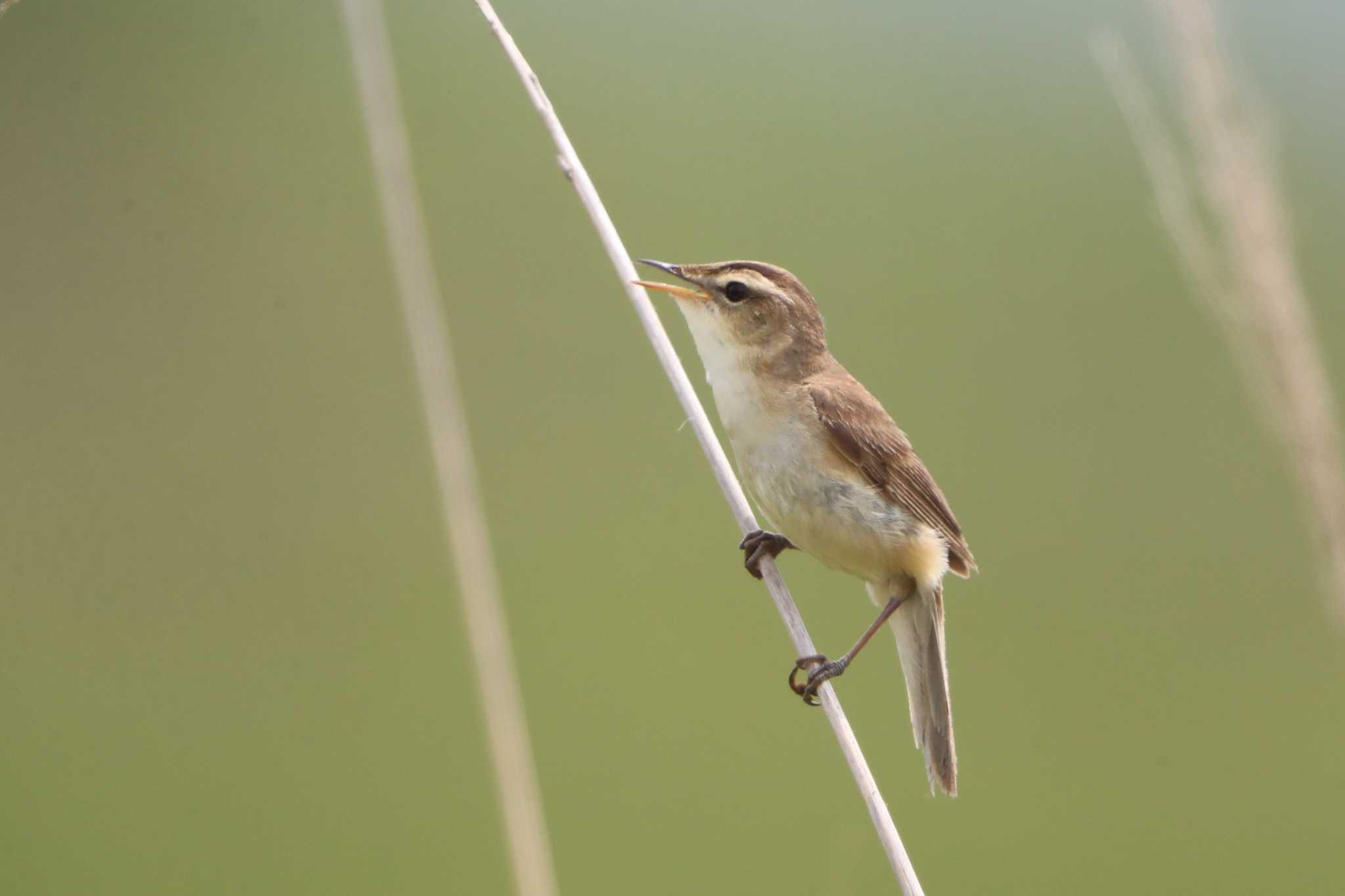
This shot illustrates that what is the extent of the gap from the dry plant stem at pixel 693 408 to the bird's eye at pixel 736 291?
19 cm

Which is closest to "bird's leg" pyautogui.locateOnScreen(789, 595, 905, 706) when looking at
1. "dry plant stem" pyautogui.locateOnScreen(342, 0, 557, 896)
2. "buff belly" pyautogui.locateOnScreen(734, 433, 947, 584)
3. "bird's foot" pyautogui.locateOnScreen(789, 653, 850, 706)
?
"bird's foot" pyautogui.locateOnScreen(789, 653, 850, 706)

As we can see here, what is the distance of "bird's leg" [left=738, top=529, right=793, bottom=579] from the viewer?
2.19 metres

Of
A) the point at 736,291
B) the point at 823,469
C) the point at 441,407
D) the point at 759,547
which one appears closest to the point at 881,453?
the point at 823,469

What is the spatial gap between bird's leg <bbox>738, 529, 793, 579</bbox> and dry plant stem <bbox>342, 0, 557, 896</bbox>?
0.46 meters

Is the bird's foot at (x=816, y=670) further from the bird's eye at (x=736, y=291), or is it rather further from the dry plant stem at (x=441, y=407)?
the bird's eye at (x=736, y=291)

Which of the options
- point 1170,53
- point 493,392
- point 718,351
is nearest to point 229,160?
point 493,392

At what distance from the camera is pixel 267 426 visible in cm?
557

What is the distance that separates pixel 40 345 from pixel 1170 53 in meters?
4.93

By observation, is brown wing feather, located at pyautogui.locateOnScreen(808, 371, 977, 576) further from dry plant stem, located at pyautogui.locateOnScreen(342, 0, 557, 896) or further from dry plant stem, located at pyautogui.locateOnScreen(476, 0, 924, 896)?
dry plant stem, located at pyautogui.locateOnScreen(342, 0, 557, 896)

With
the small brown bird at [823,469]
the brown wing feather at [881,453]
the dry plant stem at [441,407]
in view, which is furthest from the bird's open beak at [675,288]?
the dry plant stem at [441,407]

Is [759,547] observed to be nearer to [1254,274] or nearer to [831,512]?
[831,512]

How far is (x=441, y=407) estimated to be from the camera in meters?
2.00

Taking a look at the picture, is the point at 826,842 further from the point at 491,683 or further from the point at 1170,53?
the point at 1170,53

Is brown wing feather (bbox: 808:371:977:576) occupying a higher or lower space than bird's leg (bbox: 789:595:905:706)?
higher
